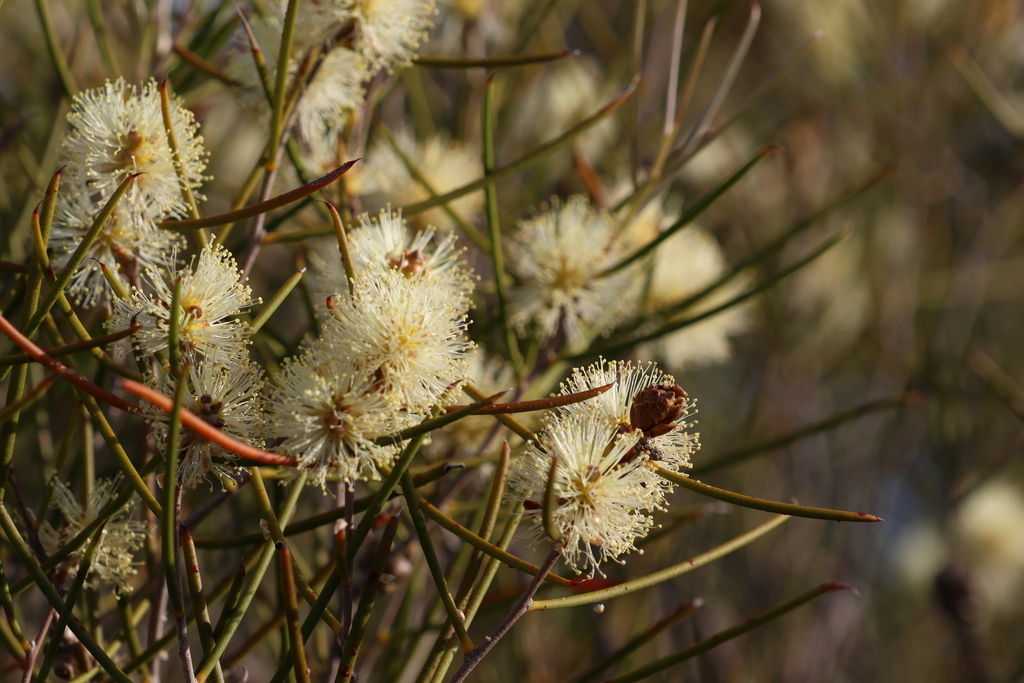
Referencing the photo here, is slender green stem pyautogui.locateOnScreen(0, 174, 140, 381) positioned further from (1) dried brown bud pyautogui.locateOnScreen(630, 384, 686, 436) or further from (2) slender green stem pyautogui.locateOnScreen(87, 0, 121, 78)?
(2) slender green stem pyautogui.locateOnScreen(87, 0, 121, 78)

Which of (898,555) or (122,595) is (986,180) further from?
(122,595)

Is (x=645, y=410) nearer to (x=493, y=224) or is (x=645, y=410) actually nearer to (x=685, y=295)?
(x=493, y=224)

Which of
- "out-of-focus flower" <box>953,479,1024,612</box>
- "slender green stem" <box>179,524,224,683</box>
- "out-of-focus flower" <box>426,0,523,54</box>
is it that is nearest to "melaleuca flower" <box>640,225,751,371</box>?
"out-of-focus flower" <box>426,0,523,54</box>

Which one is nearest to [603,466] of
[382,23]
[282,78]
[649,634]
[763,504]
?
[763,504]

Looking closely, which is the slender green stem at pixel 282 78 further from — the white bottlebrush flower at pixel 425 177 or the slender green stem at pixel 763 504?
the slender green stem at pixel 763 504

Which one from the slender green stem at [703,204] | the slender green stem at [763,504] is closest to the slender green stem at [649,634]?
the slender green stem at [763,504]
